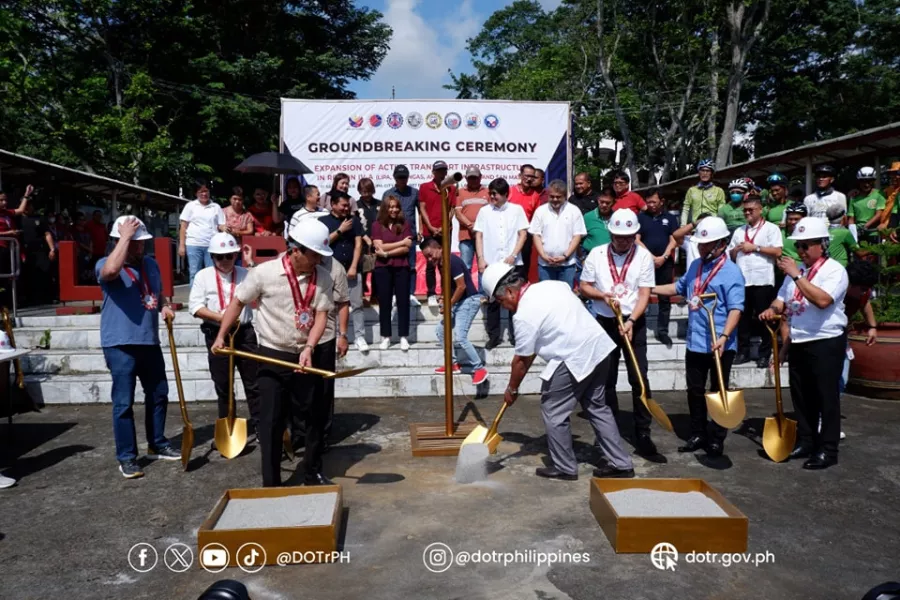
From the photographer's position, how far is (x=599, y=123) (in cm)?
3020

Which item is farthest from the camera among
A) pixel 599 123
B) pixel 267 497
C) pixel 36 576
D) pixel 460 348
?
pixel 599 123

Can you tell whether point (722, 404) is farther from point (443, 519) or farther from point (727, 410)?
point (443, 519)

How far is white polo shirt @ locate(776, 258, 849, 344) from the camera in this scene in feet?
18.0

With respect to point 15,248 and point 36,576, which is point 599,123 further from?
point 36,576

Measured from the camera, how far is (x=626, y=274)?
599 centimetres

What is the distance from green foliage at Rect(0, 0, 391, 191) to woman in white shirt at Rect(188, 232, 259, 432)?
54.3 feet

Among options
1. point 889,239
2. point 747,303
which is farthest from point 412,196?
point 889,239

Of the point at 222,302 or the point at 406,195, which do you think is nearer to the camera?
the point at 222,302

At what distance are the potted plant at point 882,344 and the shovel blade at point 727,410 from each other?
11.4ft

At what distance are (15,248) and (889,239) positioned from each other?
11.7m

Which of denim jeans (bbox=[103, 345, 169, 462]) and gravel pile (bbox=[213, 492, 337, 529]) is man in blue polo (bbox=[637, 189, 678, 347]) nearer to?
gravel pile (bbox=[213, 492, 337, 529])

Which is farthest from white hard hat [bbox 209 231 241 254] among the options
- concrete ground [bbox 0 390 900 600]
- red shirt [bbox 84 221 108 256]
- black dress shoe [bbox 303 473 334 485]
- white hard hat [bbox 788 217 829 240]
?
red shirt [bbox 84 221 108 256]

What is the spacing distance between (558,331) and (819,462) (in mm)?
2564

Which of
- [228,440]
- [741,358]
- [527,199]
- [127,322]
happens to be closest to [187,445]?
[228,440]
